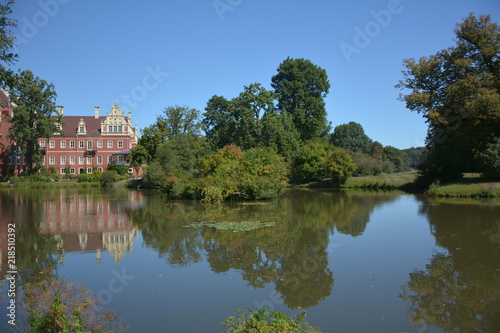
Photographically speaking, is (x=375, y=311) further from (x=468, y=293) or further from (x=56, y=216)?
(x=56, y=216)

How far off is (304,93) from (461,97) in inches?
901

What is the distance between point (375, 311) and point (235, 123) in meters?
36.6

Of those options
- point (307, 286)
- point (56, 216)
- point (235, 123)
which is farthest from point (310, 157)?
point (307, 286)

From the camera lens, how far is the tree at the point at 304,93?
4703 centimetres

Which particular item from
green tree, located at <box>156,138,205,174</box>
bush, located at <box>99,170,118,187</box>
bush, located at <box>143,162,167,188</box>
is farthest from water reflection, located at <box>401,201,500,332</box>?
bush, located at <box>99,170,118,187</box>

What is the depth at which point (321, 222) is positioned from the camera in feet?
49.4

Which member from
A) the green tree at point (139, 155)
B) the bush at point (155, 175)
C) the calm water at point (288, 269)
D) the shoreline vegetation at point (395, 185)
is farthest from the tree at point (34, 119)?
the calm water at point (288, 269)

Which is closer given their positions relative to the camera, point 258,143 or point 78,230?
point 78,230

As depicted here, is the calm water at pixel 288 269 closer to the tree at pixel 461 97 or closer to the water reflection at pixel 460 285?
the water reflection at pixel 460 285

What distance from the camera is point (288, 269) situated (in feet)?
27.2

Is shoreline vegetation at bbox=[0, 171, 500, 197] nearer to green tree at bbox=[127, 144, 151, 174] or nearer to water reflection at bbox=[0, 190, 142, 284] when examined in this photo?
green tree at bbox=[127, 144, 151, 174]

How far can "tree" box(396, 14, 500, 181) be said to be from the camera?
Answer: 2522cm

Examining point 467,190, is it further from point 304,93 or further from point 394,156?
point 394,156

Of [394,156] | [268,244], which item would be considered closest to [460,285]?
[268,244]
